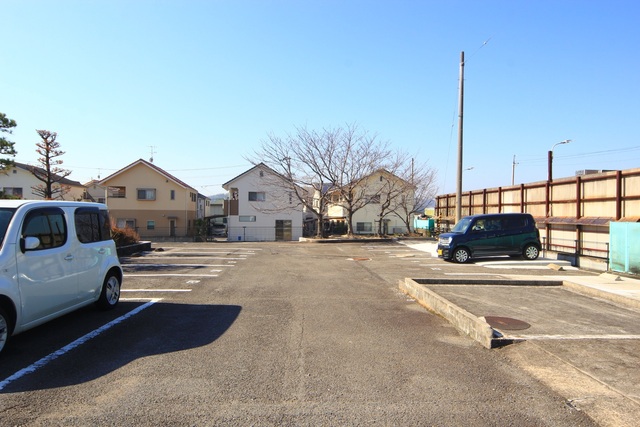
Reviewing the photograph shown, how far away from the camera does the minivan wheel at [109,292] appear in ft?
23.9

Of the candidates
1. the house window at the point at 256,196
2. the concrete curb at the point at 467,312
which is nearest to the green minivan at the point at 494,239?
the concrete curb at the point at 467,312

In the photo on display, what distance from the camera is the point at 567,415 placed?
11.8 feet

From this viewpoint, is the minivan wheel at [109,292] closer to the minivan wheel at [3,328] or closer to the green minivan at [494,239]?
the minivan wheel at [3,328]

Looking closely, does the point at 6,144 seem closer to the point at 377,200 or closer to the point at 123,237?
the point at 123,237

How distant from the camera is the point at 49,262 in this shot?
5.66 m

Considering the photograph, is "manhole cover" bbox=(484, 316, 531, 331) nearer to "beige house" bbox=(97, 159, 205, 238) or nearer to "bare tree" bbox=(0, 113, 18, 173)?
"bare tree" bbox=(0, 113, 18, 173)

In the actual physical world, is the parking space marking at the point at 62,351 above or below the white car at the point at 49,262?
below

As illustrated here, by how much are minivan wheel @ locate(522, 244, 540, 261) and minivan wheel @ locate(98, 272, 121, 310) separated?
13.9m

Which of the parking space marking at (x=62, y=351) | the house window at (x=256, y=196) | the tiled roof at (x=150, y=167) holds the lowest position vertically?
the parking space marking at (x=62, y=351)

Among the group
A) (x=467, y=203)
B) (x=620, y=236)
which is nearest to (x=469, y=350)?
(x=620, y=236)

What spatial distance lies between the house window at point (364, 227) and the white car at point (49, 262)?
139ft

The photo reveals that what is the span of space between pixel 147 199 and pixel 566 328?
4127 centimetres

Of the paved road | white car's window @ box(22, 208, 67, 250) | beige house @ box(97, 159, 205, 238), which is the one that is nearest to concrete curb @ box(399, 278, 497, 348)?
the paved road

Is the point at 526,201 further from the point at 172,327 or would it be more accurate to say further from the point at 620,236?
the point at 172,327
